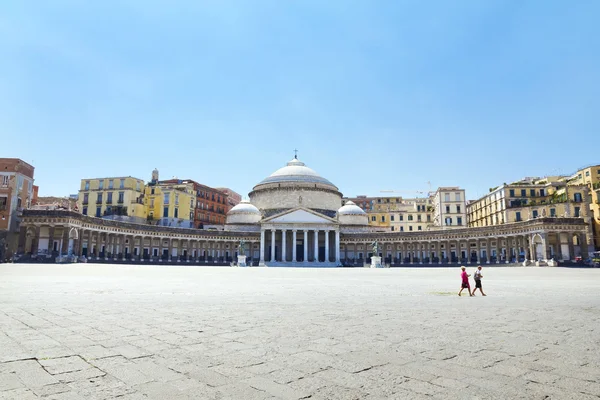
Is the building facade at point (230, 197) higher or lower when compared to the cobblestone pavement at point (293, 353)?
higher

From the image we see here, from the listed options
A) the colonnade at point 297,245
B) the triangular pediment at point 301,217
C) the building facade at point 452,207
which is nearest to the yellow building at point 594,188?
the building facade at point 452,207

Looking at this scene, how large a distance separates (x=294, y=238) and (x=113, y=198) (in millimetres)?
32841

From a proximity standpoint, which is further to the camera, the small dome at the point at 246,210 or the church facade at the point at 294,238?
the small dome at the point at 246,210

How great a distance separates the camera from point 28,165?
5772 cm

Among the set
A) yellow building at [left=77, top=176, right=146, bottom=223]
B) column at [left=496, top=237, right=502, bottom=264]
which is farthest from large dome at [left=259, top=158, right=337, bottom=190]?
column at [left=496, top=237, right=502, bottom=264]

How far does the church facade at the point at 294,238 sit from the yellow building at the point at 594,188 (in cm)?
153

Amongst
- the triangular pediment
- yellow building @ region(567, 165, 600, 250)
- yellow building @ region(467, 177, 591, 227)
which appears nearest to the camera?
yellow building @ region(567, 165, 600, 250)

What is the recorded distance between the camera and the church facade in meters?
57.2

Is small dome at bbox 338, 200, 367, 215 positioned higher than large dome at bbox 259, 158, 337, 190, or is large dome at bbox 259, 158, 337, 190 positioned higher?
large dome at bbox 259, 158, 337, 190

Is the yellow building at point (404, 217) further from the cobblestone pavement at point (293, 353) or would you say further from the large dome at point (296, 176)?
the cobblestone pavement at point (293, 353)

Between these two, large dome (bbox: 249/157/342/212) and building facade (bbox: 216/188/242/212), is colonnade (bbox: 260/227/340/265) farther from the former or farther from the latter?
building facade (bbox: 216/188/242/212)

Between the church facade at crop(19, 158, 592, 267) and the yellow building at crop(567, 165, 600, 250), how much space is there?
1.53 m

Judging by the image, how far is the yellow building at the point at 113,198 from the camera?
73688 mm

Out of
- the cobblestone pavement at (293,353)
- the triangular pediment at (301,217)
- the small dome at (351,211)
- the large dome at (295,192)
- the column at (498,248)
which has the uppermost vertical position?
the large dome at (295,192)
